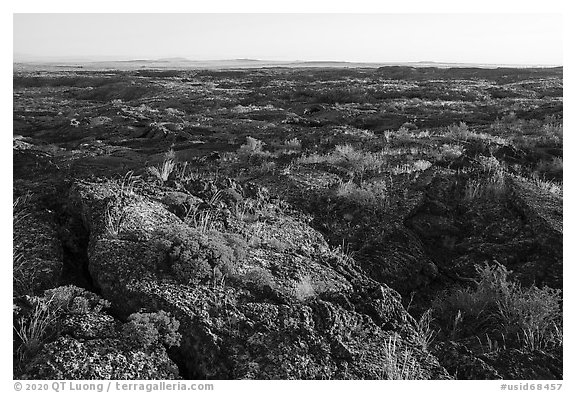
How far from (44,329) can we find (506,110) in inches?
1146

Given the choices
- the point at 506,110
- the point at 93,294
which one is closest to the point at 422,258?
the point at 93,294

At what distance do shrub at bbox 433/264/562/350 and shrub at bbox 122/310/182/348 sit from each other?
309cm

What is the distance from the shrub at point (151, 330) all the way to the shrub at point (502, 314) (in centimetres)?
309

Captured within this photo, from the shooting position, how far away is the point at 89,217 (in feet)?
20.2

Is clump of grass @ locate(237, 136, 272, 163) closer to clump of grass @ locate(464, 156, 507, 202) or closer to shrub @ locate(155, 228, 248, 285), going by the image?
clump of grass @ locate(464, 156, 507, 202)

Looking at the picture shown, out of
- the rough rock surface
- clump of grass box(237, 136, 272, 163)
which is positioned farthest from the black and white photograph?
clump of grass box(237, 136, 272, 163)

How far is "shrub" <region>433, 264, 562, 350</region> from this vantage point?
225 inches

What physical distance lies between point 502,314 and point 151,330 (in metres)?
3.76

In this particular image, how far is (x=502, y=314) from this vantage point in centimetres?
595

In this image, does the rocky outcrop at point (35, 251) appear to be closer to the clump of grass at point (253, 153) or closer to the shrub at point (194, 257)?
the shrub at point (194, 257)

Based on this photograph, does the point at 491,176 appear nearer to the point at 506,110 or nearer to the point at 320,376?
the point at 320,376

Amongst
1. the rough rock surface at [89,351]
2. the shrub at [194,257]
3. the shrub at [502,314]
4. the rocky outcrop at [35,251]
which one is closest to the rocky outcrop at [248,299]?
the shrub at [194,257]

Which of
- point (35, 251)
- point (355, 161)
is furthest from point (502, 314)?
point (355, 161)

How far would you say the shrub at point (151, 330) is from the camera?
4410mm
